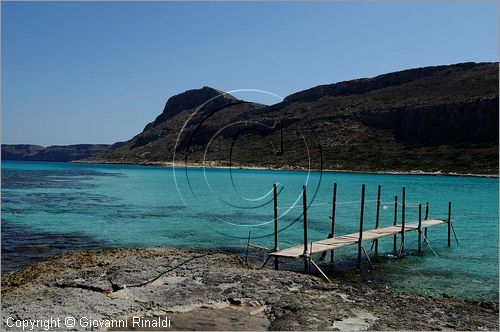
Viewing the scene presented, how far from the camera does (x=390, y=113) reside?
128500mm

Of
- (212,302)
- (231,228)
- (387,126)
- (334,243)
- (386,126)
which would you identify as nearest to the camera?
(212,302)

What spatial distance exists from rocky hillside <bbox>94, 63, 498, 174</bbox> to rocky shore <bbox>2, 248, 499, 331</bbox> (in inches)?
3001

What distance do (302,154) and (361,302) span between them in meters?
114

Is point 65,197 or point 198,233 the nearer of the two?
point 198,233

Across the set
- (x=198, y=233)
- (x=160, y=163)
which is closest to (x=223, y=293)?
(x=198, y=233)

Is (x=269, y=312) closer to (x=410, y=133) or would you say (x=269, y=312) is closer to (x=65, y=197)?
(x=65, y=197)

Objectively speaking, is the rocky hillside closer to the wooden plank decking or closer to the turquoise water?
the turquoise water

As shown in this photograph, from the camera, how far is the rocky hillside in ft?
353

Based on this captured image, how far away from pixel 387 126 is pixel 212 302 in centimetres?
12009

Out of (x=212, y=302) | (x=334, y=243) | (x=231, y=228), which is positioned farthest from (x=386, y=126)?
(x=212, y=302)

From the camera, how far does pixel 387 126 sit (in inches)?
5012

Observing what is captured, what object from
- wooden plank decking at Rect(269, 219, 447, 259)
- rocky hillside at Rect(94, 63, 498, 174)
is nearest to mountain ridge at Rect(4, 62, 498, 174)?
rocky hillside at Rect(94, 63, 498, 174)

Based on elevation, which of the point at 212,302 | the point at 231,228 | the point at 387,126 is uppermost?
the point at 387,126

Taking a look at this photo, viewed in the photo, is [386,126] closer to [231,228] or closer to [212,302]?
[231,228]
